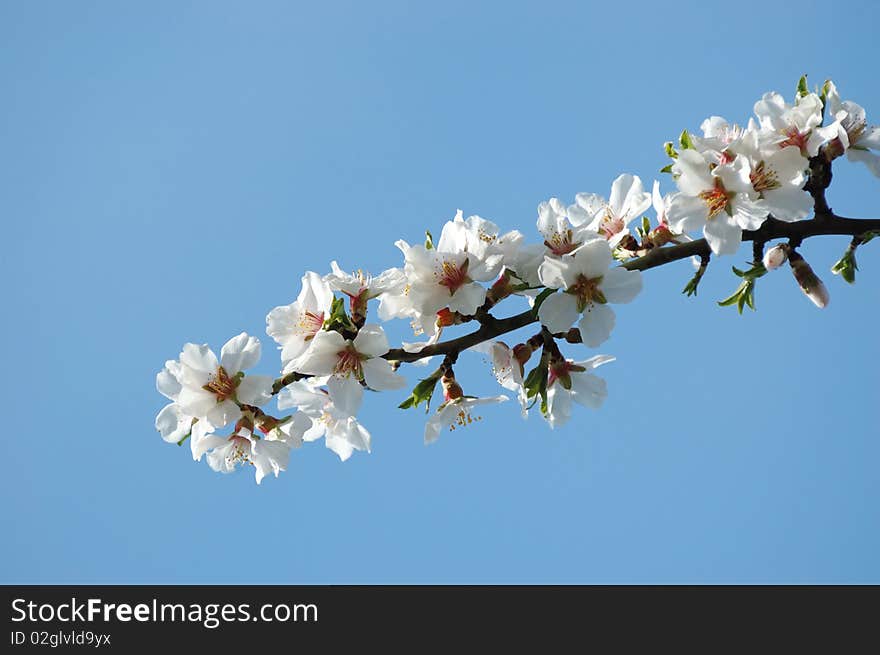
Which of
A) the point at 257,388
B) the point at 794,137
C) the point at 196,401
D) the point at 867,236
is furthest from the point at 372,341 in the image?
the point at 867,236

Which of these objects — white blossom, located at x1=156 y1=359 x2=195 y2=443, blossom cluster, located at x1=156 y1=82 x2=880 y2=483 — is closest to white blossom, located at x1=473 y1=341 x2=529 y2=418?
blossom cluster, located at x1=156 y1=82 x2=880 y2=483

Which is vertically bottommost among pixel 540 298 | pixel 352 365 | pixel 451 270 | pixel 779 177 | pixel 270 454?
pixel 270 454

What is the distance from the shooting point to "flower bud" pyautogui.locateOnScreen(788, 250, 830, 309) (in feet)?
9.56

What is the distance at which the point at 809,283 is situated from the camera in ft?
9.60

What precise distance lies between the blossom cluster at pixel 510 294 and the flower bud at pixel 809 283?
0.29 metres

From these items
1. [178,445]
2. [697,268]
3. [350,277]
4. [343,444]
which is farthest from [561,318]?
[178,445]

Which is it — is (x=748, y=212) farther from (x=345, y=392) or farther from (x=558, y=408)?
(x=345, y=392)

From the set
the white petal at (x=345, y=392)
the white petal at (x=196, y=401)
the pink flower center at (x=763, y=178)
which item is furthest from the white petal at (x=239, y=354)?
the pink flower center at (x=763, y=178)

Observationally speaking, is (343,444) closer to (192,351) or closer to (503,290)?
(192,351)

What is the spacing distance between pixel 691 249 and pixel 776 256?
0.37 m

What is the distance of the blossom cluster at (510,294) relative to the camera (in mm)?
2736

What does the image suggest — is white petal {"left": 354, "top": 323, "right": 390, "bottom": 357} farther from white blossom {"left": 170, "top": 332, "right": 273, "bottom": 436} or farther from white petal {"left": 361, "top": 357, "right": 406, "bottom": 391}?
white blossom {"left": 170, "top": 332, "right": 273, "bottom": 436}

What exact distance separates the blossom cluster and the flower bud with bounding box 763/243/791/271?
0.21m

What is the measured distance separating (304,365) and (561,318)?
3.04ft
